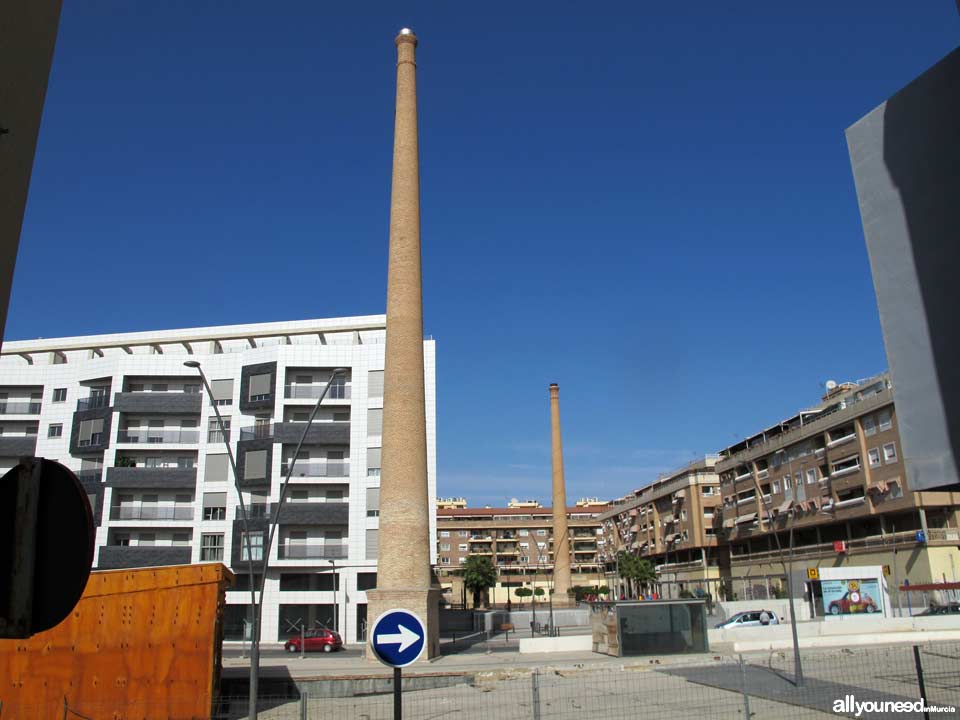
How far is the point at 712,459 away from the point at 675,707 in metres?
57.6

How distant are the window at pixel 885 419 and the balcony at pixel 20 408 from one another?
174 feet

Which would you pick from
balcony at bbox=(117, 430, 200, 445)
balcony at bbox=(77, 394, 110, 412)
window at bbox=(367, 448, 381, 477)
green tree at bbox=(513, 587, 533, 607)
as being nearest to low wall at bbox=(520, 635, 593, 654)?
window at bbox=(367, 448, 381, 477)

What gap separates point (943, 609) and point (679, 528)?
3697 cm

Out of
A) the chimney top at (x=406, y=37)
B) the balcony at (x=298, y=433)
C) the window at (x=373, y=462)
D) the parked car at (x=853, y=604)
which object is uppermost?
the chimney top at (x=406, y=37)

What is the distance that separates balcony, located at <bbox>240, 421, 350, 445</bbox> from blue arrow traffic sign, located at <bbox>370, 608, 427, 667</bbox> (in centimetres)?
4266

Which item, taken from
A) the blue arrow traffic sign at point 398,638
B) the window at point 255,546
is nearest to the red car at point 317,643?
the window at point 255,546

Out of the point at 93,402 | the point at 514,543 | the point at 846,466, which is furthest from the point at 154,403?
the point at 514,543

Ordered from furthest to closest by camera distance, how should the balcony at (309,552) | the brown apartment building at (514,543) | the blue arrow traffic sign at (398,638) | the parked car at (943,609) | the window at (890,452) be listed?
the brown apartment building at (514,543), the balcony at (309,552), the window at (890,452), the parked car at (943,609), the blue arrow traffic sign at (398,638)

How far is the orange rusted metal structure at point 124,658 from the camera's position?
54.2 ft

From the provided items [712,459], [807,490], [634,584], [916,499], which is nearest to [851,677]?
[916,499]

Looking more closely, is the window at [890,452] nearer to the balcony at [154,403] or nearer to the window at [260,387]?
the window at [260,387]

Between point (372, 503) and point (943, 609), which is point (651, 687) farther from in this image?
point (372, 503)

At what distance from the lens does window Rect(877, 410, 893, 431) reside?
45281 mm

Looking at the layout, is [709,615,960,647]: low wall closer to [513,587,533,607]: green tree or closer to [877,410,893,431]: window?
[877,410,893,431]: window
